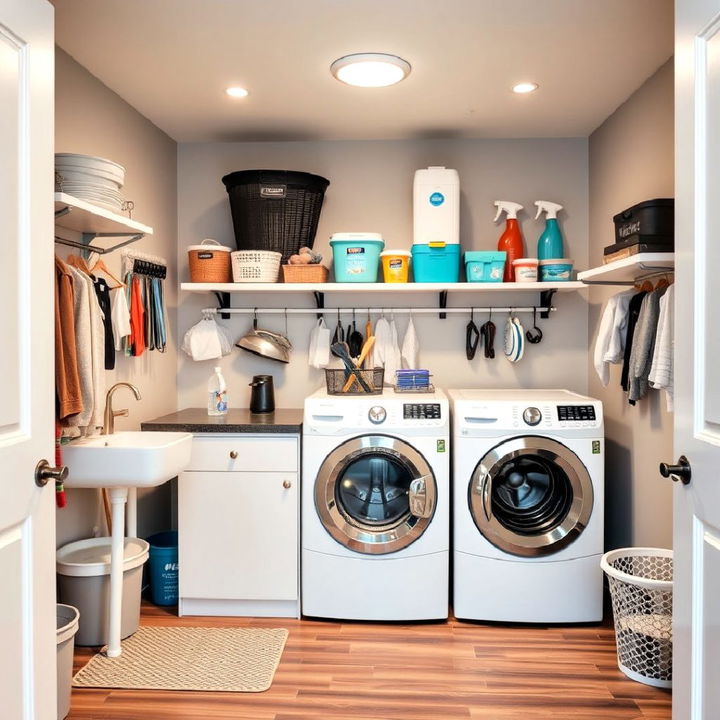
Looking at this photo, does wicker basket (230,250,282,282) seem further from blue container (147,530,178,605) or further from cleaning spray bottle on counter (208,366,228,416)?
blue container (147,530,178,605)

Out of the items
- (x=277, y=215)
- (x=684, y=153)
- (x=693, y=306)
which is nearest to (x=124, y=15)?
(x=277, y=215)

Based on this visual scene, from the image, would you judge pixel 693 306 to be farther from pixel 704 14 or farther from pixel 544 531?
pixel 544 531

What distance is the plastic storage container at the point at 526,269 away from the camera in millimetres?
3328

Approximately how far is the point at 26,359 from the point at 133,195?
1797 millimetres

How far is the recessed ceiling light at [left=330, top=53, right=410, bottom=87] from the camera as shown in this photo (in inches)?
102

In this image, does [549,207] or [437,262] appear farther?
[549,207]

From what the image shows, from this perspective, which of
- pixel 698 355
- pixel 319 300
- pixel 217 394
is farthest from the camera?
pixel 319 300

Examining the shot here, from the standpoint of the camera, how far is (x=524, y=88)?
9.61 feet

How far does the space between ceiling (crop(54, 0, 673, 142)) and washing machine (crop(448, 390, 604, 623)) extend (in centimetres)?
137

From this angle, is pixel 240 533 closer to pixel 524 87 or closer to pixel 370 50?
pixel 370 50

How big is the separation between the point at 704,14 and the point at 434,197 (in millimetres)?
1904

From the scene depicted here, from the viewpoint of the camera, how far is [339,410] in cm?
297

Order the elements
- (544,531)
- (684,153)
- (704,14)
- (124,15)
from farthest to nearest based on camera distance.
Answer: (544,531) < (124,15) < (684,153) < (704,14)

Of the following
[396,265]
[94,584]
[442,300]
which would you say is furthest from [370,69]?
[94,584]
